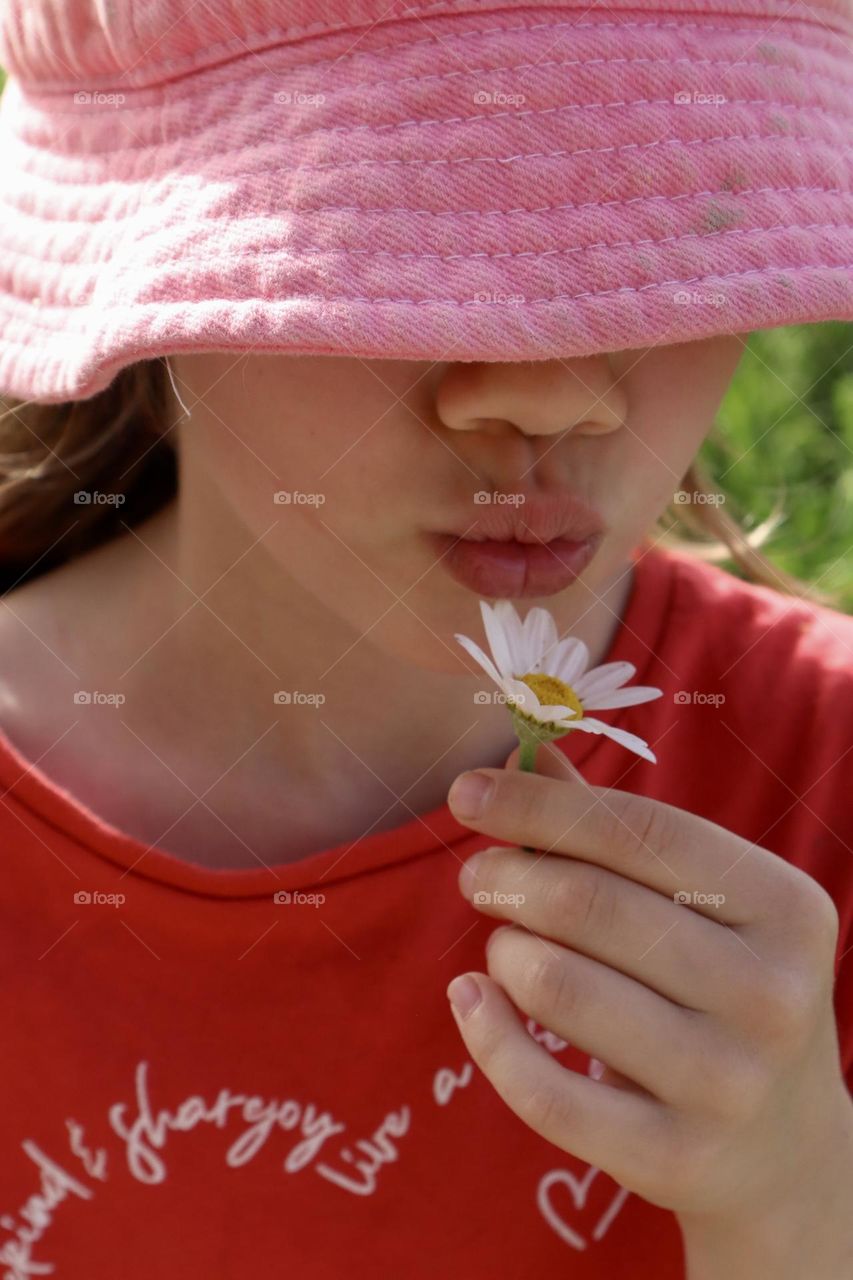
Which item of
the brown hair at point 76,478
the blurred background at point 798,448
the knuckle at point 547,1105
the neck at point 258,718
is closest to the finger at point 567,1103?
Answer: the knuckle at point 547,1105

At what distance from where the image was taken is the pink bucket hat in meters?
0.78

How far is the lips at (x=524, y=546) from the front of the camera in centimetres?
91

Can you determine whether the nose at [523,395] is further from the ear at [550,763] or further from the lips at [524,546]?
the ear at [550,763]

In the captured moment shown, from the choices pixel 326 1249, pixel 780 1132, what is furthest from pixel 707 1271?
pixel 326 1249

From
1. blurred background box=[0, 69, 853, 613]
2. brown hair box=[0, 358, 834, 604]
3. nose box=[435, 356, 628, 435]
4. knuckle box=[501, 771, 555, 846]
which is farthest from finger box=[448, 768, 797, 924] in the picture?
blurred background box=[0, 69, 853, 613]

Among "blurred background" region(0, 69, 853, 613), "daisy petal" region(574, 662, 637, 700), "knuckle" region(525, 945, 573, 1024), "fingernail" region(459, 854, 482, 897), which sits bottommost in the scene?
"blurred background" region(0, 69, 853, 613)

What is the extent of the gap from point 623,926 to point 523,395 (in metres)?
0.34

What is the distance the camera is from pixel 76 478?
1.40 meters

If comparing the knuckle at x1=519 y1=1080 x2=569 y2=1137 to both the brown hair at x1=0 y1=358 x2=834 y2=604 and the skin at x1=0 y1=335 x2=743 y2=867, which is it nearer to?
the skin at x1=0 y1=335 x2=743 y2=867

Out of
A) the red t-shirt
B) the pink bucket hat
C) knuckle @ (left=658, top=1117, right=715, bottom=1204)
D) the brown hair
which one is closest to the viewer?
the pink bucket hat

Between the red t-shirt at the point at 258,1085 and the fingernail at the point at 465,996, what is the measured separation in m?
0.24

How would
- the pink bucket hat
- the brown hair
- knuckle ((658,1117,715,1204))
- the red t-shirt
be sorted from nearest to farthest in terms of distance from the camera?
the pink bucket hat < knuckle ((658,1117,715,1204)) < the red t-shirt < the brown hair

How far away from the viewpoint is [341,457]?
0.90 m

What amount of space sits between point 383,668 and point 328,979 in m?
0.28
